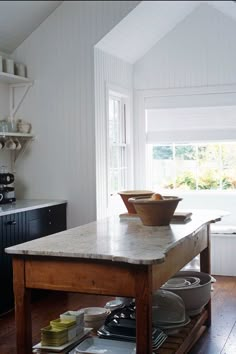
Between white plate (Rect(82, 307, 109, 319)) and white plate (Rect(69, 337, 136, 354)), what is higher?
white plate (Rect(82, 307, 109, 319))

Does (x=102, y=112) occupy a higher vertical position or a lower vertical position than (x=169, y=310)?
higher

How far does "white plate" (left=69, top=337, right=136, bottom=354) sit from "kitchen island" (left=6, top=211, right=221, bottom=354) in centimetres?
27

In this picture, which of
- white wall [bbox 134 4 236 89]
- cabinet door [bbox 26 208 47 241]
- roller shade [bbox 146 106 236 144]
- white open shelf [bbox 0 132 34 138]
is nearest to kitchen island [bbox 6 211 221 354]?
cabinet door [bbox 26 208 47 241]

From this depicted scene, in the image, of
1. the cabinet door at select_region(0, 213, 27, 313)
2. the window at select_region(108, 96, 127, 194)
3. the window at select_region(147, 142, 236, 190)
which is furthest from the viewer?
the window at select_region(147, 142, 236, 190)

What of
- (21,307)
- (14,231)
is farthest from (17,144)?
(21,307)

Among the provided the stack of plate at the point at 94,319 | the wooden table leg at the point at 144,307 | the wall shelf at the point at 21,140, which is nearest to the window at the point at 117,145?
the wall shelf at the point at 21,140

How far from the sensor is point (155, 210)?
2.73m

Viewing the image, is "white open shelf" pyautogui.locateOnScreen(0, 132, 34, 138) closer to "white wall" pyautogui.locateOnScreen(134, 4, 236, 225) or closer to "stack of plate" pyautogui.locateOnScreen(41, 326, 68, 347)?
"white wall" pyautogui.locateOnScreen(134, 4, 236, 225)

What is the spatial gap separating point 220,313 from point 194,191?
196cm

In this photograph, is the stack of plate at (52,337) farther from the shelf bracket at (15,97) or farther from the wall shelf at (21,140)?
the shelf bracket at (15,97)

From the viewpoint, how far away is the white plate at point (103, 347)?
244 cm

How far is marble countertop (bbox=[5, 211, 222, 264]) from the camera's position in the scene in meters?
2.06

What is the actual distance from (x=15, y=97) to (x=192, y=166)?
2.08 meters

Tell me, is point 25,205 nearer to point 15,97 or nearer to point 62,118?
point 62,118
